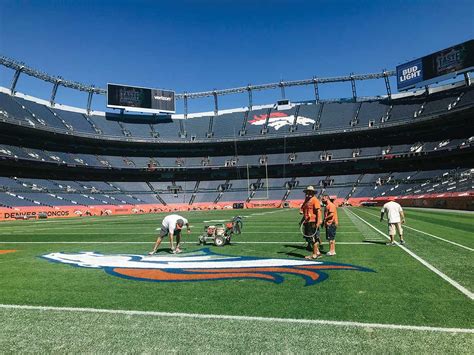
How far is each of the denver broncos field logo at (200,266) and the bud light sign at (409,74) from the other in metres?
65.7

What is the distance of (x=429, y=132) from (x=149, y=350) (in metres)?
72.0

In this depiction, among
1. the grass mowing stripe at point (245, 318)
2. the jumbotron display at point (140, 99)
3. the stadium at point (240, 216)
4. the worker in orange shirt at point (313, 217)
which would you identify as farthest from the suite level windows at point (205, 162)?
the grass mowing stripe at point (245, 318)

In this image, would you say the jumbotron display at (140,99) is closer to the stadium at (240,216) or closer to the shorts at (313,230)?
the stadium at (240,216)

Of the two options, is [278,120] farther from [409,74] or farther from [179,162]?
[409,74]

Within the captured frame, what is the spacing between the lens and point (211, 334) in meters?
4.70

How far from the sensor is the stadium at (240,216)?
16.4 feet

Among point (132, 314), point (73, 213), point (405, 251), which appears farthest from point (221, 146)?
point (132, 314)

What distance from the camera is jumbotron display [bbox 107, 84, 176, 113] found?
2923 inches

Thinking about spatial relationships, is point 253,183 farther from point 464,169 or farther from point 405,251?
point 405,251

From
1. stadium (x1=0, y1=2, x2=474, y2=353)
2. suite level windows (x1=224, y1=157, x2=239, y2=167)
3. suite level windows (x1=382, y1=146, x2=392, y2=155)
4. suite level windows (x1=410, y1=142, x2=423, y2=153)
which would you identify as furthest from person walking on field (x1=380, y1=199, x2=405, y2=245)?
suite level windows (x1=224, y1=157, x2=239, y2=167)

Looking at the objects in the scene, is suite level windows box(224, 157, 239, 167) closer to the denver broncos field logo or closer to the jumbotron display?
the jumbotron display

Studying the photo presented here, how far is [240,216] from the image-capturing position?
1137 inches

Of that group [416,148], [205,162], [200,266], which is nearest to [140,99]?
[205,162]

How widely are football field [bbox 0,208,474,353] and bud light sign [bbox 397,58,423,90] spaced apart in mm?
62739
